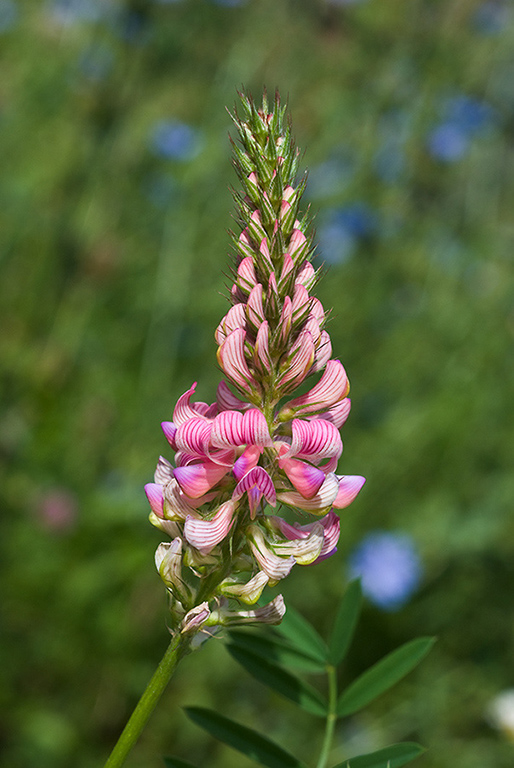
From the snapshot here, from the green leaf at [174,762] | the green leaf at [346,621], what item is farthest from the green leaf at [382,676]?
the green leaf at [174,762]

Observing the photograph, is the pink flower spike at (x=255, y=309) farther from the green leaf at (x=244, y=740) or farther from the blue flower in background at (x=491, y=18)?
the blue flower in background at (x=491, y=18)

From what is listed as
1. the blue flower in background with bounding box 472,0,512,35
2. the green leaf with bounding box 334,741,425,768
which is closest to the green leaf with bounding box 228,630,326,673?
the green leaf with bounding box 334,741,425,768

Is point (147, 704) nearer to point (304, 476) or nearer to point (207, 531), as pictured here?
point (207, 531)

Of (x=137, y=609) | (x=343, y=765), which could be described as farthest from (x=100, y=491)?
(x=343, y=765)

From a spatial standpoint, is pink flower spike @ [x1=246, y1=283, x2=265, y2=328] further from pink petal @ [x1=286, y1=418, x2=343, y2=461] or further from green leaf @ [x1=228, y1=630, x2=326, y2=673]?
green leaf @ [x1=228, y1=630, x2=326, y2=673]

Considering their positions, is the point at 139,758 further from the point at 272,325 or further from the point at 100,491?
the point at 272,325

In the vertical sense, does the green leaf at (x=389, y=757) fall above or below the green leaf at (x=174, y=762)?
above
